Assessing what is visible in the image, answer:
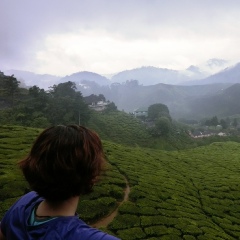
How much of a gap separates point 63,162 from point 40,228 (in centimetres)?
64

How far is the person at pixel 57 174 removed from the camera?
2686mm

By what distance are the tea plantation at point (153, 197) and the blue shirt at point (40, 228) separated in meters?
12.6

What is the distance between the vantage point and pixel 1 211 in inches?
574

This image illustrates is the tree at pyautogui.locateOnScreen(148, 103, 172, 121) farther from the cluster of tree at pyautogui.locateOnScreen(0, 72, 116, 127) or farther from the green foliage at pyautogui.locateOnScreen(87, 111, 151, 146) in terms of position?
the cluster of tree at pyautogui.locateOnScreen(0, 72, 116, 127)

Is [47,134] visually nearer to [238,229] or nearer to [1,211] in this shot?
[1,211]

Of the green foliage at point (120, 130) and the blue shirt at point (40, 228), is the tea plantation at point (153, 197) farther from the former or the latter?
the green foliage at point (120, 130)

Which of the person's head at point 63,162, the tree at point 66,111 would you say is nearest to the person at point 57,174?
the person's head at point 63,162

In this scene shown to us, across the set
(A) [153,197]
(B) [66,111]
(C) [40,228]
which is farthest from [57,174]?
(B) [66,111]

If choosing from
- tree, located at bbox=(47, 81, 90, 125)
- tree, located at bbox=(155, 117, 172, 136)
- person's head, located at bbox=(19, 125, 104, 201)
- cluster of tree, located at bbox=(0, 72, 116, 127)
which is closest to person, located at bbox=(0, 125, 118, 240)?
person's head, located at bbox=(19, 125, 104, 201)

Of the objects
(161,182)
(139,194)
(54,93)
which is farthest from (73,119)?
(139,194)

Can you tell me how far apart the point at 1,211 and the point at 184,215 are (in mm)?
11709

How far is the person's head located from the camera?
2.72 m

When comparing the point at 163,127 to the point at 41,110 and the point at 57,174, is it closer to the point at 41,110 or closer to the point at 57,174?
the point at 41,110

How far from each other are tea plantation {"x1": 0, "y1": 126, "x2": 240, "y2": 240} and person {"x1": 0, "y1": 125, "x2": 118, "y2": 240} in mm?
12726
